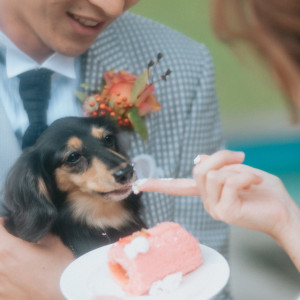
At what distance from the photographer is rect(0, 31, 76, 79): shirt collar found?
560mm

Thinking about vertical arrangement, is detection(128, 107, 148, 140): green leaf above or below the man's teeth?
below

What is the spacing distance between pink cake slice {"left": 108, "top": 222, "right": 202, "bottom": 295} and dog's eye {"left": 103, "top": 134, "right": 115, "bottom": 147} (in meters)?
0.15

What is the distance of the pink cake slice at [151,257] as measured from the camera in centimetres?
45

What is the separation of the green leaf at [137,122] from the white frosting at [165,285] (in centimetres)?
21

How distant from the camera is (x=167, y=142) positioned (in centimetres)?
74

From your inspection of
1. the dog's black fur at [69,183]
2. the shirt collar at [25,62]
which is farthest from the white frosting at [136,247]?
the shirt collar at [25,62]

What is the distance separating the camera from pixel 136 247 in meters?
0.45

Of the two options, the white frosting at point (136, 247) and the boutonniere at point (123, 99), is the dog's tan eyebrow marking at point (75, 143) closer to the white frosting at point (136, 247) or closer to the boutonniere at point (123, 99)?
the boutonniere at point (123, 99)

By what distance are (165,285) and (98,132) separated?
203 millimetres

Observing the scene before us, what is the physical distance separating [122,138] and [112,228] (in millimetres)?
107

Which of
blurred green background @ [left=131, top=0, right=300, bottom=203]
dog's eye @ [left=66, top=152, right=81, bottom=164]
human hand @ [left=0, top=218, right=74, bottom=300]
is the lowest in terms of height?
blurred green background @ [left=131, top=0, right=300, bottom=203]

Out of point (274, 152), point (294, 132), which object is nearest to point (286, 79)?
point (274, 152)

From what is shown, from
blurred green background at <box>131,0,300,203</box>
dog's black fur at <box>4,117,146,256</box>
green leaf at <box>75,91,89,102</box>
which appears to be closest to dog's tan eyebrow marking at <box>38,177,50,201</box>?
dog's black fur at <box>4,117,146,256</box>

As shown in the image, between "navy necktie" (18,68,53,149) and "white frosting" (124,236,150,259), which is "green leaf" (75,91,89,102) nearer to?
"navy necktie" (18,68,53,149)
